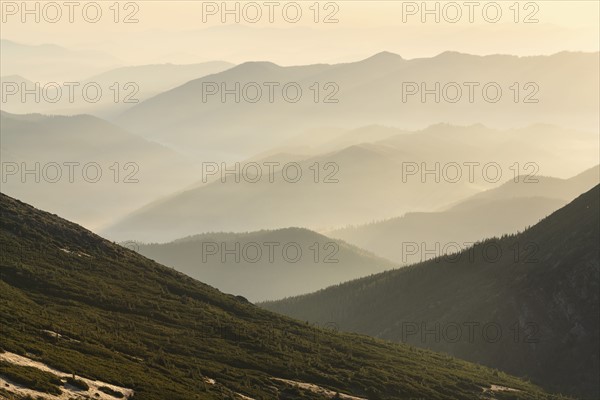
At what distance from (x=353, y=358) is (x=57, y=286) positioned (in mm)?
44615

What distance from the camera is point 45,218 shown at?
504ft

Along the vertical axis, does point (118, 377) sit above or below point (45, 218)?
below

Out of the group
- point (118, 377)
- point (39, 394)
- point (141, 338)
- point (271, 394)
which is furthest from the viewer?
point (141, 338)

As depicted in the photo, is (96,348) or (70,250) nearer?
(96,348)

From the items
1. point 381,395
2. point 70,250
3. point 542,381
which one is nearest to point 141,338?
point 381,395

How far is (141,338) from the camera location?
107 metres

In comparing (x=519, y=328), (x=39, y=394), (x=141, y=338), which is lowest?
(x=39, y=394)

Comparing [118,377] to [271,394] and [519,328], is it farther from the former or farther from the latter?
[519,328]

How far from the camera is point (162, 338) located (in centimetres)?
11100

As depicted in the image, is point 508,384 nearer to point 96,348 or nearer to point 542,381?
point 542,381

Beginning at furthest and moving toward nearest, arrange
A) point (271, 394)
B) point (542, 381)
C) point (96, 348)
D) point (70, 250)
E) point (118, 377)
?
point (542, 381) < point (70, 250) < point (271, 394) < point (96, 348) < point (118, 377)

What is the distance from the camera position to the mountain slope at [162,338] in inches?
3504

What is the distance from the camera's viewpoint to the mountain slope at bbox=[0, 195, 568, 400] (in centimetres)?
8900

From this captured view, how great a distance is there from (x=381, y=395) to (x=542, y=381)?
67.2 m
